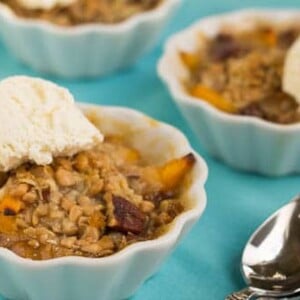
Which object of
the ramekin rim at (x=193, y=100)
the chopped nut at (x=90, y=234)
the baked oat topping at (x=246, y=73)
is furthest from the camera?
the baked oat topping at (x=246, y=73)

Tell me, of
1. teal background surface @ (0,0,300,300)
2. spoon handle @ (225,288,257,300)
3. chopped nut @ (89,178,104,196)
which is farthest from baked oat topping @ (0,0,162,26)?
spoon handle @ (225,288,257,300)

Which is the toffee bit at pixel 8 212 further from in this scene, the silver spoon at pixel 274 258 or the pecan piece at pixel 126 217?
the silver spoon at pixel 274 258

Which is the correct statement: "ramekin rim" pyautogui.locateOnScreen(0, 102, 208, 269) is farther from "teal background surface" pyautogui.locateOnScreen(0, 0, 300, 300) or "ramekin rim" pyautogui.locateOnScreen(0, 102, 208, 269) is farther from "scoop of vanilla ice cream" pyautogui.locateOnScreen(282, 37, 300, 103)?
"scoop of vanilla ice cream" pyautogui.locateOnScreen(282, 37, 300, 103)

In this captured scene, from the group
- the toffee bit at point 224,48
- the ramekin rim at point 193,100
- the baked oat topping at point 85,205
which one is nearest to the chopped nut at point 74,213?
the baked oat topping at point 85,205

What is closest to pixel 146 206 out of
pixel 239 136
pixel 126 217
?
pixel 126 217

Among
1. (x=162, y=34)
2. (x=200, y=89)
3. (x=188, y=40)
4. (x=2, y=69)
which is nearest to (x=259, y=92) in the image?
(x=200, y=89)

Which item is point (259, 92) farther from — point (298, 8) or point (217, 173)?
point (298, 8)

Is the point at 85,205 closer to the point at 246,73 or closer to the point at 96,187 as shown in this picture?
the point at 96,187
